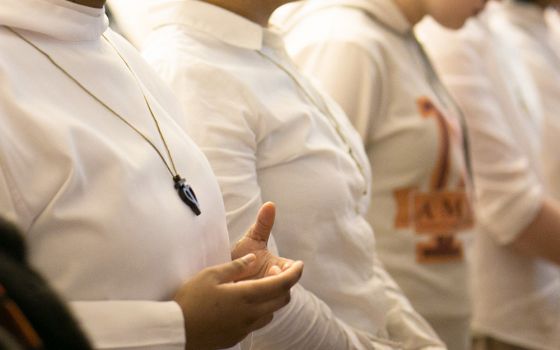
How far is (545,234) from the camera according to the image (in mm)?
2645

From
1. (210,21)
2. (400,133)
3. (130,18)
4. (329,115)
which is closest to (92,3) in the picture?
(210,21)

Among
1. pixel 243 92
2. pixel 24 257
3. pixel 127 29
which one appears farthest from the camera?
pixel 127 29

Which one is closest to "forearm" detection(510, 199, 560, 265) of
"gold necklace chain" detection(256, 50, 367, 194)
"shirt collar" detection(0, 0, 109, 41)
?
"gold necklace chain" detection(256, 50, 367, 194)

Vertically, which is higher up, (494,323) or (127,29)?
(127,29)

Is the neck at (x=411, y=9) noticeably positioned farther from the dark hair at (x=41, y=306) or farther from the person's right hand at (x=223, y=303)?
the dark hair at (x=41, y=306)

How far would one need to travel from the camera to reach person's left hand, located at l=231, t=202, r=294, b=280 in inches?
48.7

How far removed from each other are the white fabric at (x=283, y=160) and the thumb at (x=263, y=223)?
0.50ft

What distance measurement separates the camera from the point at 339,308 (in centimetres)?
164

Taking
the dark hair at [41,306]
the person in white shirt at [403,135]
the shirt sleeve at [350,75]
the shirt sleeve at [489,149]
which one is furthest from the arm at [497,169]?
the dark hair at [41,306]

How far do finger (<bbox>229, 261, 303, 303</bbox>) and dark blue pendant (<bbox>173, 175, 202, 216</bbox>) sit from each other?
11 centimetres

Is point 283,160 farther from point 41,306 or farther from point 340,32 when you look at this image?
point 41,306

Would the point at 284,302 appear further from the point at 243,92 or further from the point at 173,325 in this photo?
Answer: the point at 243,92

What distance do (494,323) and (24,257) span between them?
7.52 ft

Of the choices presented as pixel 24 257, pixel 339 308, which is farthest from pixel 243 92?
pixel 24 257
